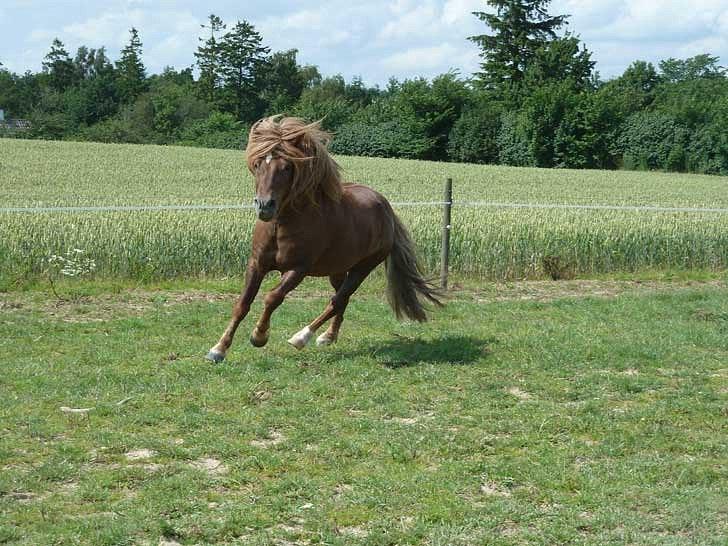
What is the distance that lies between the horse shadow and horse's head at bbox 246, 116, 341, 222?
4.87ft

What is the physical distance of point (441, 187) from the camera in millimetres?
27969

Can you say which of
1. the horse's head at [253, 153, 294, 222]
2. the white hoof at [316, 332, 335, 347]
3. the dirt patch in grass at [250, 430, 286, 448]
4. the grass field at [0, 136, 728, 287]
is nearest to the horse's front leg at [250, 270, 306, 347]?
the horse's head at [253, 153, 294, 222]

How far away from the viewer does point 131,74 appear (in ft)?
307

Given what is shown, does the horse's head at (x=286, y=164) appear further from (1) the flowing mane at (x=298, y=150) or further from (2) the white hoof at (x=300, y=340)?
(2) the white hoof at (x=300, y=340)

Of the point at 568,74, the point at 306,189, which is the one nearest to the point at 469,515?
the point at 306,189

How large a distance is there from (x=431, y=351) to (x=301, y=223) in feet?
5.59

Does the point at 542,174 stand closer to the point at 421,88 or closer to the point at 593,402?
the point at 421,88

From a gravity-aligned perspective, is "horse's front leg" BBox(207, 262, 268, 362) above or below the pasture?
above

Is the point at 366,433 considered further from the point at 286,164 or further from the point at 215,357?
the point at 286,164

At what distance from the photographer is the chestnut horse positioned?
6645 mm

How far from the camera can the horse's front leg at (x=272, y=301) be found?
696cm

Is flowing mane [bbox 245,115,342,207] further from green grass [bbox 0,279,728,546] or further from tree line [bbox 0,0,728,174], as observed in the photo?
tree line [bbox 0,0,728,174]

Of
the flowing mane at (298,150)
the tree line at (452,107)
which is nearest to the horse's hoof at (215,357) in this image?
the flowing mane at (298,150)

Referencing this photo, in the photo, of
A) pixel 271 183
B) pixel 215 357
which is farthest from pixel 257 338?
pixel 271 183
